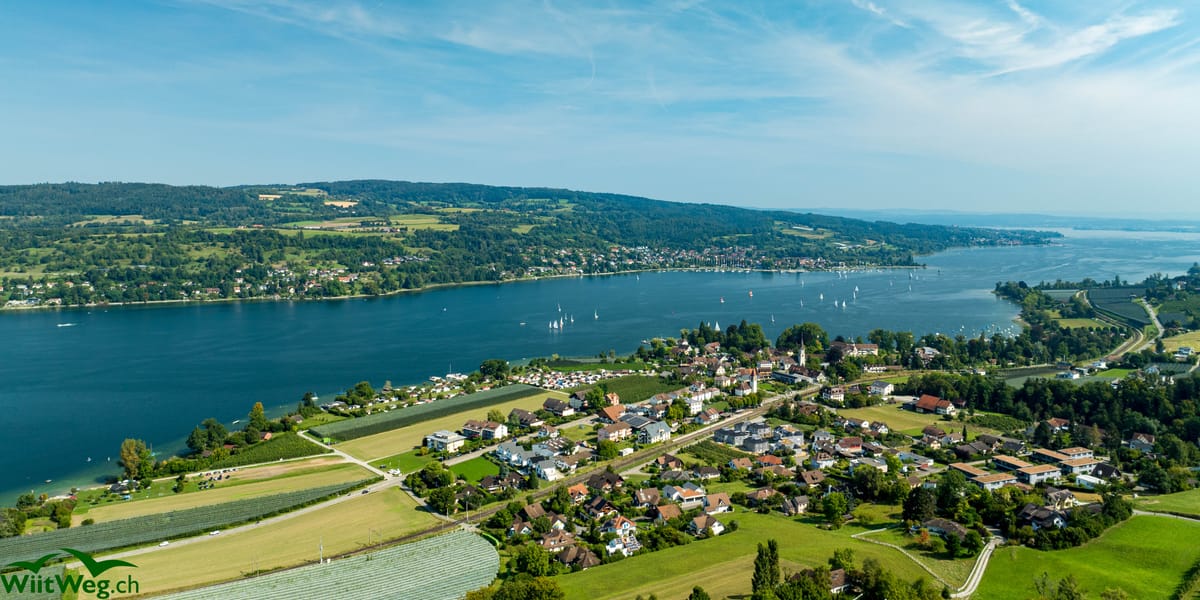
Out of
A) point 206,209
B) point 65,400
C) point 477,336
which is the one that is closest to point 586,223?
point 206,209

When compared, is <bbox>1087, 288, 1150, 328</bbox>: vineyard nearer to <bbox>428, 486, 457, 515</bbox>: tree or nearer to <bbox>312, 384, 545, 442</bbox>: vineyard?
<bbox>312, 384, 545, 442</bbox>: vineyard

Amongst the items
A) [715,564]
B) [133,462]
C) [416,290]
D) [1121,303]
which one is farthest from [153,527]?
[1121,303]

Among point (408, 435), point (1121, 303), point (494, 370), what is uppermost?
point (1121, 303)

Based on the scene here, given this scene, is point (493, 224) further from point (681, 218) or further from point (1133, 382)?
point (1133, 382)

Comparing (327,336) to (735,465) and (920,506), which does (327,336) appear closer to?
(735,465)

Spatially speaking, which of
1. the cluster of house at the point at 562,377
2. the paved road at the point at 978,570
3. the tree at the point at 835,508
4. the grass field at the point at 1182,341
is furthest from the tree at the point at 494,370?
the grass field at the point at 1182,341

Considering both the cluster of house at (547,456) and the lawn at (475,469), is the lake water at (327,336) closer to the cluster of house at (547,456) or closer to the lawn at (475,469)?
the lawn at (475,469)
